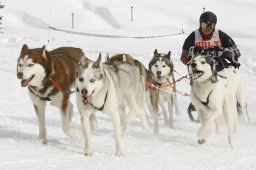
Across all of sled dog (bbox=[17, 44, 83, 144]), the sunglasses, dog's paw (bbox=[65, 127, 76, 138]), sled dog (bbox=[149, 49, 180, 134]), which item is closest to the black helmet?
the sunglasses

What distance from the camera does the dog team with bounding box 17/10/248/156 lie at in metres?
4.85

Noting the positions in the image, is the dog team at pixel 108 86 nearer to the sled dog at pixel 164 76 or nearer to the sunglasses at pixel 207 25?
the sunglasses at pixel 207 25

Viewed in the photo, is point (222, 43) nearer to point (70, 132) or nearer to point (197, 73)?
point (197, 73)

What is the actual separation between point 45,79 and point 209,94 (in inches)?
69.5

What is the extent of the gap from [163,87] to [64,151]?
243 centimetres

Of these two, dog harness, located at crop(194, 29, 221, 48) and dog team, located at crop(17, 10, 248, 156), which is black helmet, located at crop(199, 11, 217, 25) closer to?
dog team, located at crop(17, 10, 248, 156)

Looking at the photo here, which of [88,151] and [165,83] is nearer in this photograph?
[88,151]

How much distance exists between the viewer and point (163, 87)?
7.25m

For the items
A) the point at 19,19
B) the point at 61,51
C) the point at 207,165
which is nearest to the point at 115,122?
the point at 207,165

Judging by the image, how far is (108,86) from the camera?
16.1ft

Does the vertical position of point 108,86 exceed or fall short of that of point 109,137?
it exceeds it

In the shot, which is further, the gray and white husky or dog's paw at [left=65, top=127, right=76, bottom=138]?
dog's paw at [left=65, top=127, right=76, bottom=138]

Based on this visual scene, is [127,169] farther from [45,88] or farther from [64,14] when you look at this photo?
[64,14]

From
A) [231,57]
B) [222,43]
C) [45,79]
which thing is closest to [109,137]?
[45,79]
